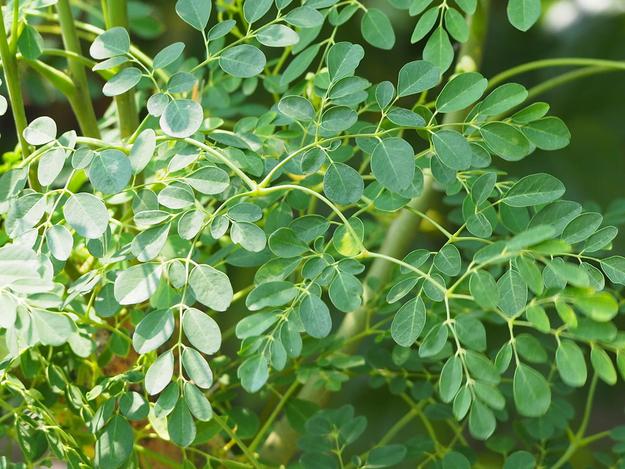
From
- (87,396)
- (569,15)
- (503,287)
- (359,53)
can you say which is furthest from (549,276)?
(569,15)

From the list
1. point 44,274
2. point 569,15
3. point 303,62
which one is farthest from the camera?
point 569,15

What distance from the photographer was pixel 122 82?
449 millimetres

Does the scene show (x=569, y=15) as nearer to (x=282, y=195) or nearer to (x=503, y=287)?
(x=282, y=195)

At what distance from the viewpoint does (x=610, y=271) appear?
0.43m

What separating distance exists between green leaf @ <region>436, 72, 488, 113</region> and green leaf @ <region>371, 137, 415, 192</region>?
0.15ft

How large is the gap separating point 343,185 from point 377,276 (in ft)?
0.89

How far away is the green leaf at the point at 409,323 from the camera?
42cm

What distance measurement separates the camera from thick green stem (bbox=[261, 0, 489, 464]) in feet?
2.20

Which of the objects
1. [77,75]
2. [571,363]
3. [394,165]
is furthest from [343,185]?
[77,75]

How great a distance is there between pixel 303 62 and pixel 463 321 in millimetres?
206

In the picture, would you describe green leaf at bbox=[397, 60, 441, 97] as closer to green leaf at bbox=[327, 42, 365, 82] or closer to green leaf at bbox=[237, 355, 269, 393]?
green leaf at bbox=[327, 42, 365, 82]

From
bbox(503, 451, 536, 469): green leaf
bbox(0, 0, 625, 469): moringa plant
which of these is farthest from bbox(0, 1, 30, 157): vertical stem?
bbox(503, 451, 536, 469): green leaf

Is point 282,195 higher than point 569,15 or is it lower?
higher

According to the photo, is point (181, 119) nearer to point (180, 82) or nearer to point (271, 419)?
point (180, 82)
